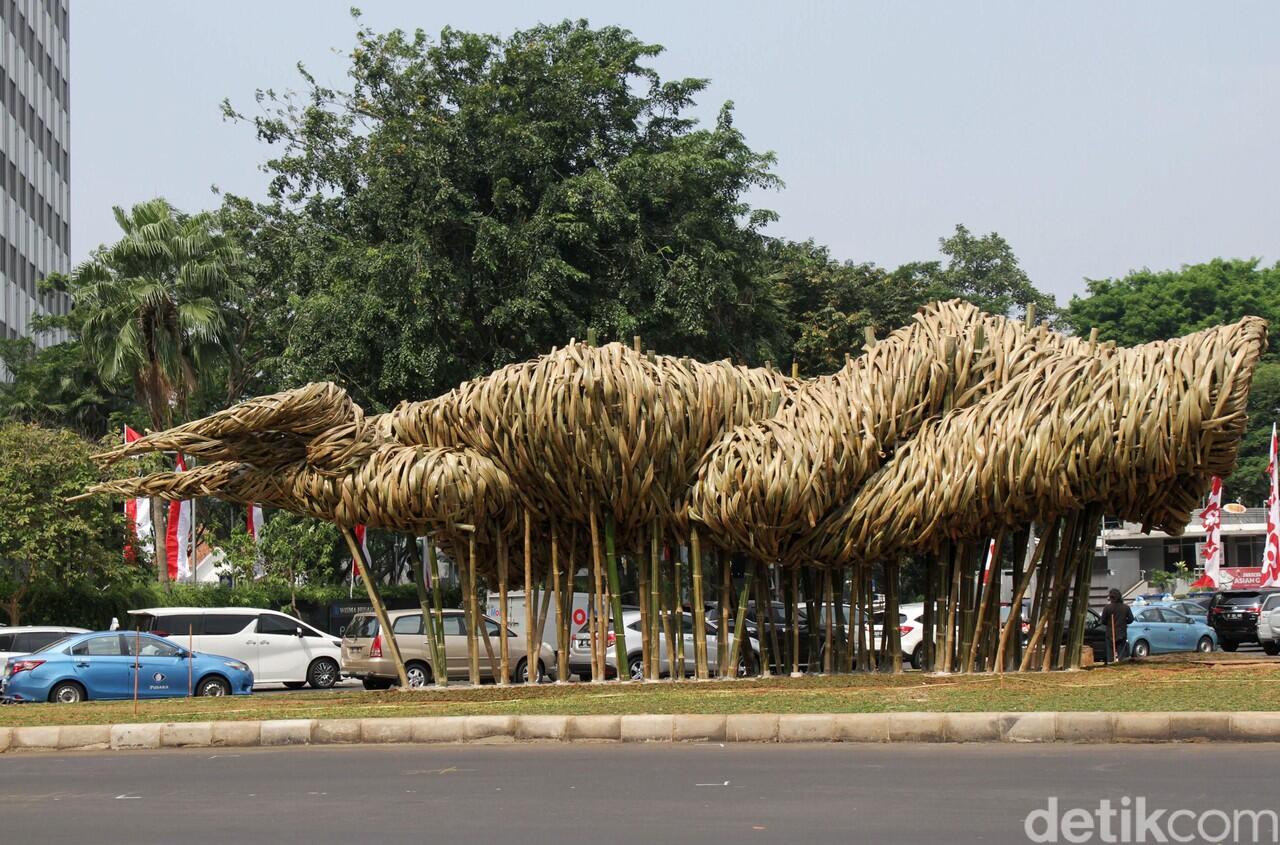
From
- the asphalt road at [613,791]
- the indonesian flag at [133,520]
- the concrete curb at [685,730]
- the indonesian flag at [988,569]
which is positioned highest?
the indonesian flag at [133,520]

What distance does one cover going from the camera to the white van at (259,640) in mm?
25125

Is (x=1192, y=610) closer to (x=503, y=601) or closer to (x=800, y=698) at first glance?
(x=503, y=601)

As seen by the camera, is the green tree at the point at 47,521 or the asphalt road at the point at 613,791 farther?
the green tree at the point at 47,521

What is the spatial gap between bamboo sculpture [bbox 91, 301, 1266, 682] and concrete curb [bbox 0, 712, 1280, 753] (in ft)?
11.3

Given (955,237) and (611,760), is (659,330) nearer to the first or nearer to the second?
(611,760)

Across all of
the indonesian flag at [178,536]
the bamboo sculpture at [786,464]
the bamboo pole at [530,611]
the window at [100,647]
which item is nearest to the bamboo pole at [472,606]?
the bamboo sculpture at [786,464]

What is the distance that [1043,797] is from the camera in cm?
888

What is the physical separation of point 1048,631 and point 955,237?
42665 mm

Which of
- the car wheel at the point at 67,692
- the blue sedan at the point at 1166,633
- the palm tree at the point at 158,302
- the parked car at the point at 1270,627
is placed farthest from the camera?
the palm tree at the point at 158,302

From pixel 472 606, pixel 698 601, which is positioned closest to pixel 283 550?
pixel 472 606

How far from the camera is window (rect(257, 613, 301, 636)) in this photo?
25500 mm

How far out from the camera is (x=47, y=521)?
2755cm

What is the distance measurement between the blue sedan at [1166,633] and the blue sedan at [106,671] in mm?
15585

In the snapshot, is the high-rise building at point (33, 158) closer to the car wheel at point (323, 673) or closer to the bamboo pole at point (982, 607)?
the car wheel at point (323, 673)
